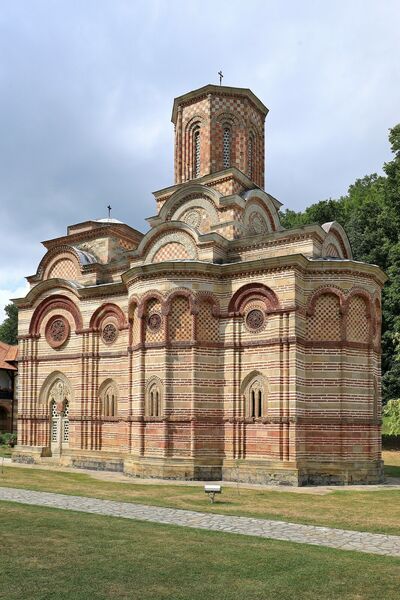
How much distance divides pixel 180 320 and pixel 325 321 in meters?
4.29

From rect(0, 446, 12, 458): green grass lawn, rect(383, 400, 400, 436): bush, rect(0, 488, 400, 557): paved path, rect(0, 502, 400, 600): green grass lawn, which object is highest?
rect(383, 400, 400, 436): bush

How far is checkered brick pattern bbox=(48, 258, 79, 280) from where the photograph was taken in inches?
905

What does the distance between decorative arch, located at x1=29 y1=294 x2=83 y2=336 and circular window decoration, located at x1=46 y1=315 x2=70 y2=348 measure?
424 mm

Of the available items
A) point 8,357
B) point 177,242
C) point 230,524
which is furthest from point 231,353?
point 8,357

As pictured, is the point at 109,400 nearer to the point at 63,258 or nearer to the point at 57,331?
the point at 57,331

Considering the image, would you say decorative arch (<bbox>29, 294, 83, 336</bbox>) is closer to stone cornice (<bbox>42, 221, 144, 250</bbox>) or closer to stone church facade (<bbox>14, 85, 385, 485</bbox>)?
stone church facade (<bbox>14, 85, 385, 485</bbox>)

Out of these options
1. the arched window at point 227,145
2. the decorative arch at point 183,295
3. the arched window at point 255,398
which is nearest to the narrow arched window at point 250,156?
the arched window at point 227,145

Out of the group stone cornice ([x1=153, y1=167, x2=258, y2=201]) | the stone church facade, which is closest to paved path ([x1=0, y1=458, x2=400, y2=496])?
the stone church facade

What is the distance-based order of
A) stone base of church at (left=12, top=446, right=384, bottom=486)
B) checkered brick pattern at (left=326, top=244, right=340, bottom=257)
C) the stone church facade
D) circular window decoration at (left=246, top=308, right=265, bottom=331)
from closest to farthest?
stone base of church at (left=12, top=446, right=384, bottom=486) < the stone church facade < circular window decoration at (left=246, top=308, right=265, bottom=331) < checkered brick pattern at (left=326, top=244, right=340, bottom=257)

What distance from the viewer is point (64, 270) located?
76.6 ft

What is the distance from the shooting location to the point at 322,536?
30.7ft

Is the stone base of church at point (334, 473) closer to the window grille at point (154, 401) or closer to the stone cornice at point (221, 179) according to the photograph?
the window grille at point (154, 401)

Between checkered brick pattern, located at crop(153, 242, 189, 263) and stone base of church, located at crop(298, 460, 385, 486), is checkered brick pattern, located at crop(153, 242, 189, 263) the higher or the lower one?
the higher one

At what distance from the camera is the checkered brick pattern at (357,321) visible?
17375mm
